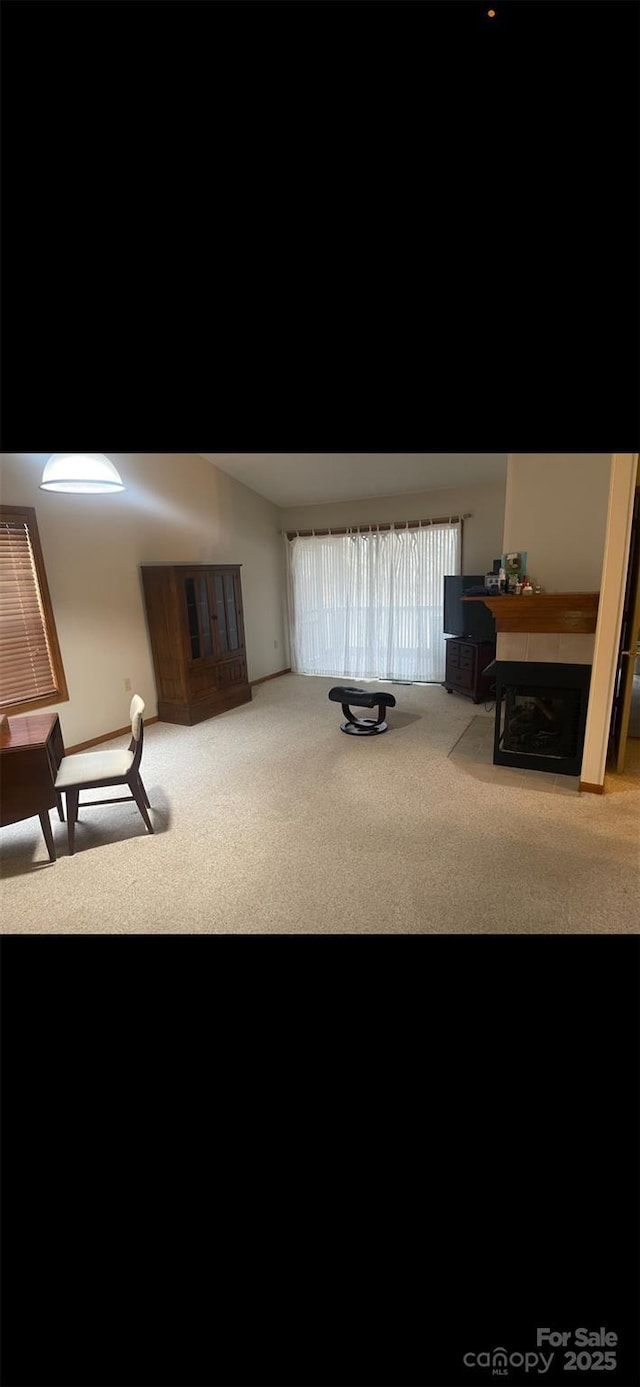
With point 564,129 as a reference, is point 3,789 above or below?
below

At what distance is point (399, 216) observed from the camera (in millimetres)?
421

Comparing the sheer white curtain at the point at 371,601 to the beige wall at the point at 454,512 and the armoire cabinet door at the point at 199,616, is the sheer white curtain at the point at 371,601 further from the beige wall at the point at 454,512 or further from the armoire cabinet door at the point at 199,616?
the armoire cabinet door at the point at 199,616

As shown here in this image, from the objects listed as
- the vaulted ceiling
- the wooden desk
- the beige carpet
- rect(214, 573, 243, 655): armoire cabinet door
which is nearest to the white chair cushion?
the wooden desk

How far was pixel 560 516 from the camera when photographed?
3.34 metres

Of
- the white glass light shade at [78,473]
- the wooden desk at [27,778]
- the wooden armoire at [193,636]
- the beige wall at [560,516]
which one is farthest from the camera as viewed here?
the wooden armoire at [193,636]

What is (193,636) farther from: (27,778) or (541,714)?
Result: (541,714)

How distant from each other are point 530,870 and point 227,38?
248cm

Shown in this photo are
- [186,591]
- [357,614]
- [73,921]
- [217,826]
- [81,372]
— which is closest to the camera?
[81,372]

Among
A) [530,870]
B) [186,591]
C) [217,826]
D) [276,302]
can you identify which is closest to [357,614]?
[186,591]

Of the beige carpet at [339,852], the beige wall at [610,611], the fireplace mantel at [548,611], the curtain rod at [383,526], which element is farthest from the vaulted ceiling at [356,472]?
the beige carpet at [339,852]

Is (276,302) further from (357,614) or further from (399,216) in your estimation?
(357,614)

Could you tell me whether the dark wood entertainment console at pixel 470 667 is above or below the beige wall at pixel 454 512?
below

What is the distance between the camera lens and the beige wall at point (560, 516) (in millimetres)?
3213

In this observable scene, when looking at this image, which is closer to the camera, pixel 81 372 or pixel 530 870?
pixel 81 372
